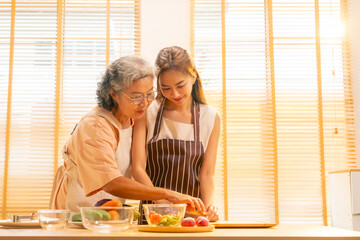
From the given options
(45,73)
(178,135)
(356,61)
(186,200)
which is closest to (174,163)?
(178,135)

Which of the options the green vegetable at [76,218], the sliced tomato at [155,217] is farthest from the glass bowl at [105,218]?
the green vegetable at [76,218]

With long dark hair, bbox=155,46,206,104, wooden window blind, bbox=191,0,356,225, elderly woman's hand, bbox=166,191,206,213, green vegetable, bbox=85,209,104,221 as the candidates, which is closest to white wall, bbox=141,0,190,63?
wooden window blind, bbox=191,0,356,225

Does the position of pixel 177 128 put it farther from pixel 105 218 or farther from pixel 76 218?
pixel 105 218

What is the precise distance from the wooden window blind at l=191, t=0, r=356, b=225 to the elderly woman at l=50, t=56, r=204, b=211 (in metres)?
2.24

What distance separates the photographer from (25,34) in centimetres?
460

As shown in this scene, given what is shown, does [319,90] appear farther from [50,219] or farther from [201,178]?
[50,219]

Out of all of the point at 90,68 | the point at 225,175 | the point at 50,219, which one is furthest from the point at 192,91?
the point at 90,68

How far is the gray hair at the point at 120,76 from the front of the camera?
2152 millimetres

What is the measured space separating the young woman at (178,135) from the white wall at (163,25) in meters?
1.94

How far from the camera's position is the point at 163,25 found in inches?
176

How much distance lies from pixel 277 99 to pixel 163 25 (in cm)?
136

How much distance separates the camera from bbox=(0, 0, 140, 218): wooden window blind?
4387mm

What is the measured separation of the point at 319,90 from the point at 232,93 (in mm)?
872

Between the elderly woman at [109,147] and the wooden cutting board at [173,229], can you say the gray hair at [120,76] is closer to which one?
the elderly woman at [109,147]
